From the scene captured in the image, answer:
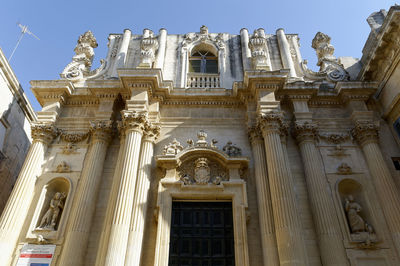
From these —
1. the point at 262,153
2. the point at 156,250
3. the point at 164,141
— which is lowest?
the point at 156,250

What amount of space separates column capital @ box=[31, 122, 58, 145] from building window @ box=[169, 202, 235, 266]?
510cm

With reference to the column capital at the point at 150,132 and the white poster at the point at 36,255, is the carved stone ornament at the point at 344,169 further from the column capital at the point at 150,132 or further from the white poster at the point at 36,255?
the white poster at the point at 36,255

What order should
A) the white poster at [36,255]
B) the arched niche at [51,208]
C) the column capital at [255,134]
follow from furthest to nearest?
the column capital at [255,134] < the arched niche at [51,208] < the white poster at [36,255]

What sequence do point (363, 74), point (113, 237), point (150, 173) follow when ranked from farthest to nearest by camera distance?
point (363, 74), point (150, 173), point (113, 237)

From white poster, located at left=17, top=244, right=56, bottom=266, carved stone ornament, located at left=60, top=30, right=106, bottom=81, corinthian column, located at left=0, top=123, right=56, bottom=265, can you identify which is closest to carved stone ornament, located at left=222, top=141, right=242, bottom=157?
white poster, located at left=17, top=244, right=56, bottom=266

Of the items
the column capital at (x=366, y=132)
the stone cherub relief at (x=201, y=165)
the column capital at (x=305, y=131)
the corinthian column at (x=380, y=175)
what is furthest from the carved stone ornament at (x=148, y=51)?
the corinthian column at (x=380, y=175)

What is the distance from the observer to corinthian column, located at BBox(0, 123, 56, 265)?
852 cm

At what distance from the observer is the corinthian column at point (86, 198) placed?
8.36 meters

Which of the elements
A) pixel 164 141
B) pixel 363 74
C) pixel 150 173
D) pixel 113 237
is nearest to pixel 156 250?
pixel 113 237

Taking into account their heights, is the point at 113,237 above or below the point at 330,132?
below

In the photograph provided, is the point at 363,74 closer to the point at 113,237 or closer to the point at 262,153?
the point at 262,153

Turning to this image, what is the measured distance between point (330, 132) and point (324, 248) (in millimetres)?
4373

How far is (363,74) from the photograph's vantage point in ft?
38.8

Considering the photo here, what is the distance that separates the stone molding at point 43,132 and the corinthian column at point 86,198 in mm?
1433
